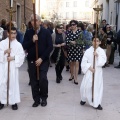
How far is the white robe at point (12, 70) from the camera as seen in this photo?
6148 millimetres

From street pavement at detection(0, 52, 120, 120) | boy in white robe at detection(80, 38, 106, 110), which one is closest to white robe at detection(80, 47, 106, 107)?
boy in white robe at detection(80, 38, 106, 110)

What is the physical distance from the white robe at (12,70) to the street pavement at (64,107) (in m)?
0.27

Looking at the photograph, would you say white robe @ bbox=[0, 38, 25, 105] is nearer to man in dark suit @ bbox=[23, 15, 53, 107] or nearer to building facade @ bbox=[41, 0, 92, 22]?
man in dark suit @ bbox=[23, 15, 53, 107]

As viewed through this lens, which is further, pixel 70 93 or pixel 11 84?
pixel 70 93

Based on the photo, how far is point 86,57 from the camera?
6.37 m

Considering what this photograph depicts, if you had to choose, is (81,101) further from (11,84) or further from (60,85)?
(60,85)

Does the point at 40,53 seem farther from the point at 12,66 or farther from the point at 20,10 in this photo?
the point at 20,10

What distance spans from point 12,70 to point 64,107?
1317 millimetres

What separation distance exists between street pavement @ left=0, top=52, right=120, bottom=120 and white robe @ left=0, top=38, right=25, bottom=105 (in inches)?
10.7

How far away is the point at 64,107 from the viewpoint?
255 inches

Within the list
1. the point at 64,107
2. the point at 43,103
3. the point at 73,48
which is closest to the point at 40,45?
the point at 43,103

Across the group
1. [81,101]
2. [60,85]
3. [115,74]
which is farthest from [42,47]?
[115,74]

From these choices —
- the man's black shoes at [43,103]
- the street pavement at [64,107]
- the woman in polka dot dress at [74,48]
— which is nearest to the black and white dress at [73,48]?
the woman in polka dot dress at [74,48]

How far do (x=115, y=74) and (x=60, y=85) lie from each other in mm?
2866
